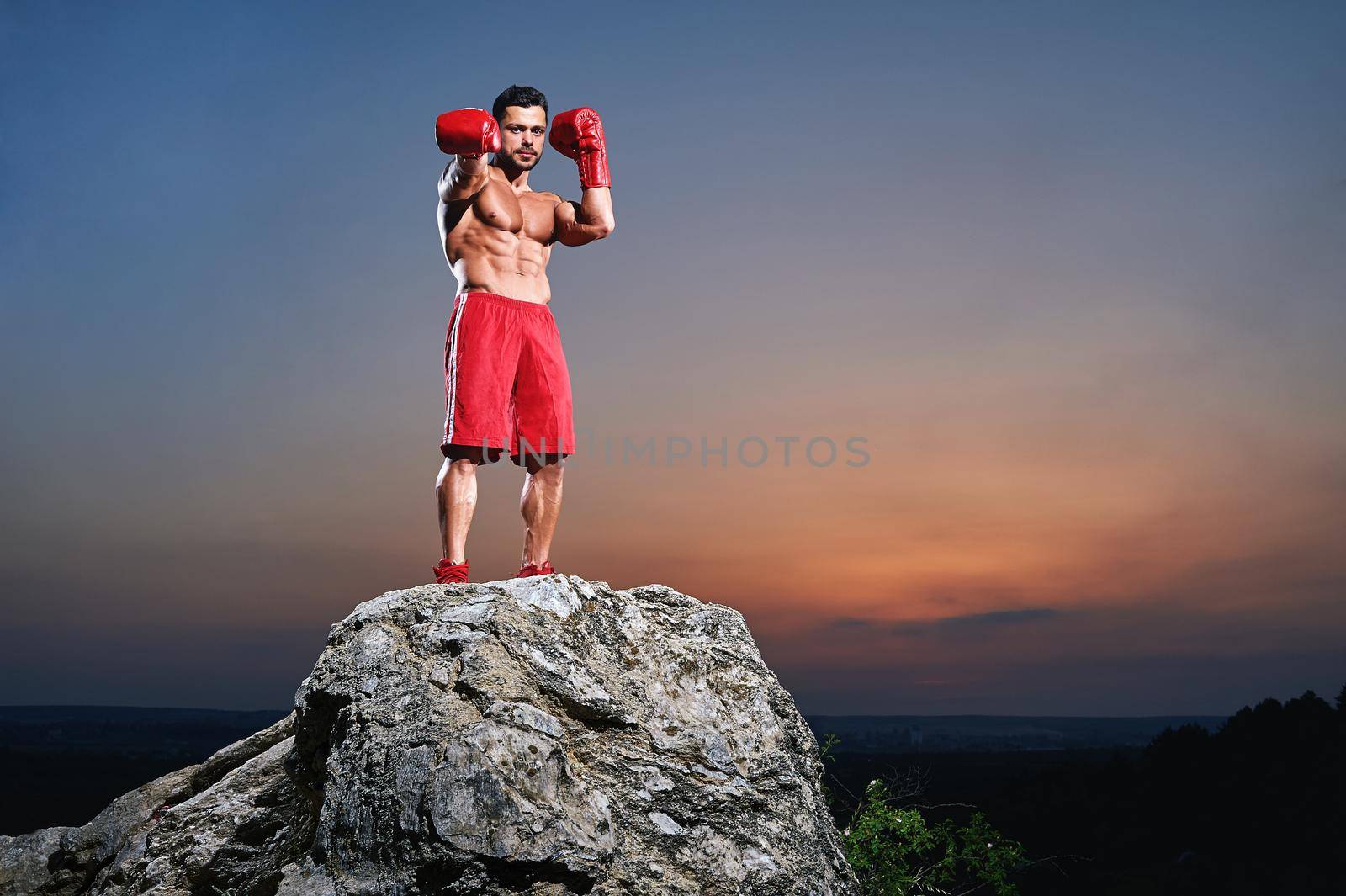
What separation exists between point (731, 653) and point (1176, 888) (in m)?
9.07

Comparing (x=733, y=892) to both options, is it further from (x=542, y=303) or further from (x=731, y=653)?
(x=542, y=303)

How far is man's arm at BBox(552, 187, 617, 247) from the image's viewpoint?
6.23 meters

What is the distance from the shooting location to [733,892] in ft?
13.6

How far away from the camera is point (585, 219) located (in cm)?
625

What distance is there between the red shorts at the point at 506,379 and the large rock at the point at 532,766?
1.17 m

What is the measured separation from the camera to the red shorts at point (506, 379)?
5832 millimetres

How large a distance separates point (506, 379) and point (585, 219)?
1154mm

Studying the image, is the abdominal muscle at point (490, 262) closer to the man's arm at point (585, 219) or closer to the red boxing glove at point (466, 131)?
the man's arm at point (585, 219)

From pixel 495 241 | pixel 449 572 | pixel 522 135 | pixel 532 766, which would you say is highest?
pixel 522 135

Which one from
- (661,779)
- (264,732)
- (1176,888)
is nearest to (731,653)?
(661,779)

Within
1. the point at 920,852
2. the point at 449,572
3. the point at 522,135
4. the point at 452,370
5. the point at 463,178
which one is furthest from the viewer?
the point at 920,852

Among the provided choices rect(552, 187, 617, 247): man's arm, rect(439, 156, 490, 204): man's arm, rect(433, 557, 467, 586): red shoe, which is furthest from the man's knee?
rect(439, 156, 490, 204): man's arm

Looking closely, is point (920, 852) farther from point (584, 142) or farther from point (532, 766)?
point (584, 142)

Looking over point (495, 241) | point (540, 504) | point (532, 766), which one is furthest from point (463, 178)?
point (532, 766)
